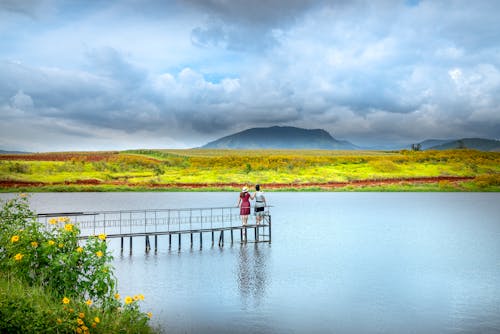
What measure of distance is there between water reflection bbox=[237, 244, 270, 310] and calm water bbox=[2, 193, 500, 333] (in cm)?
4

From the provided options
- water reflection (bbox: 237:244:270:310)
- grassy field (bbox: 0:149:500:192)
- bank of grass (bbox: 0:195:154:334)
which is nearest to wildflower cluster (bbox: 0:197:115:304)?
bank of grass (bbox: 0:195:154:334)

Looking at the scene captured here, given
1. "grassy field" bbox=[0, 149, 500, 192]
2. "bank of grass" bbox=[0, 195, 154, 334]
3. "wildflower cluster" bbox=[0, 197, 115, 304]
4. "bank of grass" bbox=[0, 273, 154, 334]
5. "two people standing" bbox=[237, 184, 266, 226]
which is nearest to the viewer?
"bank of grass" bbox=[0, 273, 154, 334]

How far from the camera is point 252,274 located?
19.8 metres

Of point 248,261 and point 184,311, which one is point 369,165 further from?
point 184,311

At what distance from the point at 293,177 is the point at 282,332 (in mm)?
83515

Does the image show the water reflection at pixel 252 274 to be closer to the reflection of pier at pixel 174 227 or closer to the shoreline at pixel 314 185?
the reflection of pier at pixel 174 227

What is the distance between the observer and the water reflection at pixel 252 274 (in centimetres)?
1603

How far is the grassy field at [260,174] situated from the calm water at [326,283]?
56.8 m

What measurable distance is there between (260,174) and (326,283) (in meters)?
78.1

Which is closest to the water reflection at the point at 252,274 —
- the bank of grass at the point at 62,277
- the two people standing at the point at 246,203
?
the two people standing at the point at 246,203

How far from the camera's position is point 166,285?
1777 centimetres

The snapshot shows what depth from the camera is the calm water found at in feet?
44.9

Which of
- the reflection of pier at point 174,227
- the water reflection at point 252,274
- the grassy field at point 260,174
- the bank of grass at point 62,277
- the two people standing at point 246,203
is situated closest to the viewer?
the bank of grass at point 62,277

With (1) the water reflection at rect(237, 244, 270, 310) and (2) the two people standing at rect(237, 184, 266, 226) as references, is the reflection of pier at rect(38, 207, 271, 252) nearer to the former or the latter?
(2) the two people standing at rect(237, 184, 266, 226)
